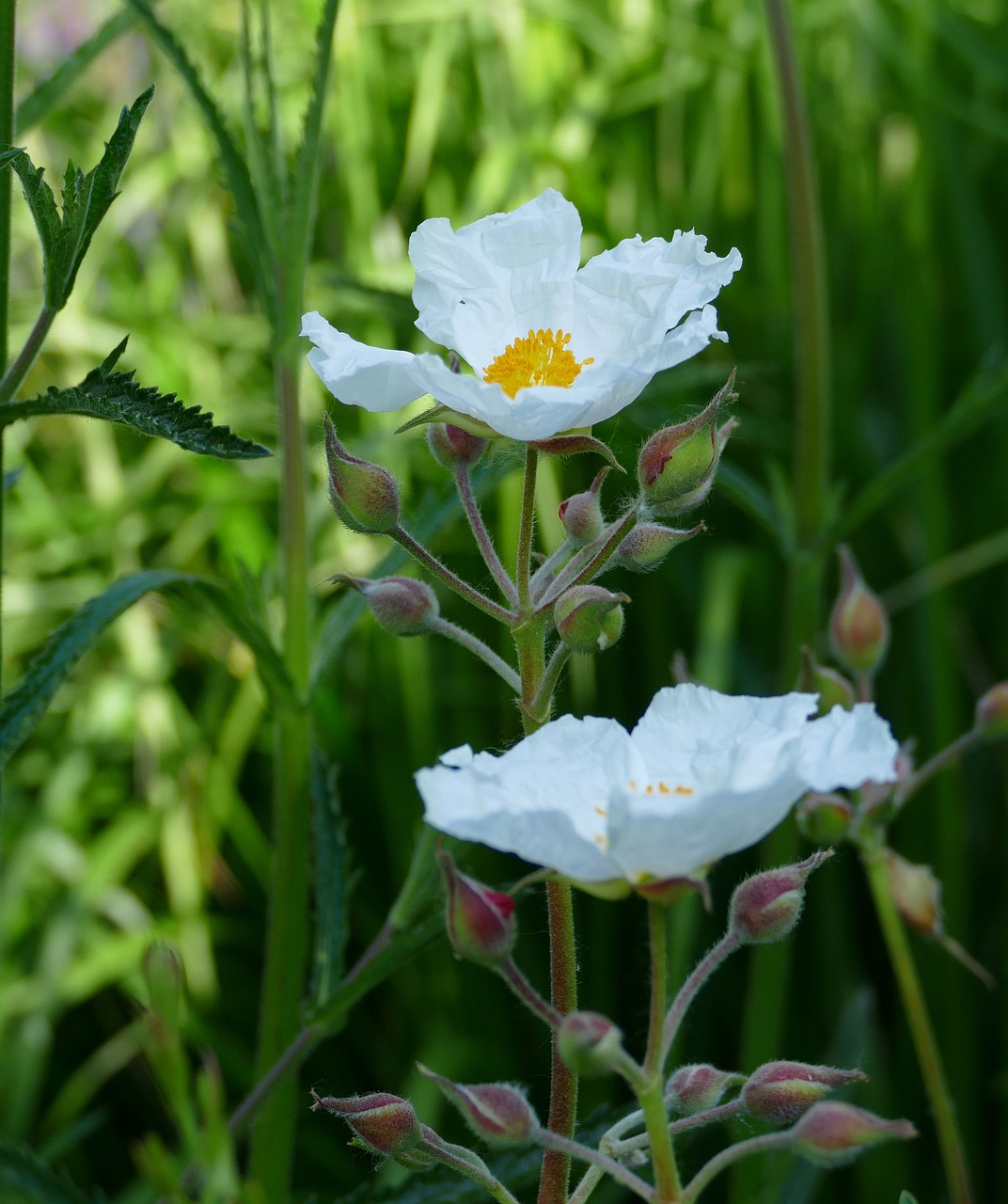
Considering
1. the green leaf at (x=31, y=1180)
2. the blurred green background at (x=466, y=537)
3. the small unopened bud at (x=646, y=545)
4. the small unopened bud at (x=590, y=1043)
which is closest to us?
the small unopened bud at (x=590, y=1043)

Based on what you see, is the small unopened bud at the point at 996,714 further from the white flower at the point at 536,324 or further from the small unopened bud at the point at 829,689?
the white flower at the point at 536,324

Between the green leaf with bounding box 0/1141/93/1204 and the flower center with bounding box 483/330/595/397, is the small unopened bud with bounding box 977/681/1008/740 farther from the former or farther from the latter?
the green leaf with bounding box 0/1141/93/1204

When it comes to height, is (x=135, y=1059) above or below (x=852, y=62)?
below

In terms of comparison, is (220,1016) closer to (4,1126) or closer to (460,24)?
(4,1126)

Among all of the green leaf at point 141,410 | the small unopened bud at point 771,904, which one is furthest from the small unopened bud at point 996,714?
the green leaf at point 141,410

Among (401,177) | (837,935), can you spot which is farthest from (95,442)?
(837,935)

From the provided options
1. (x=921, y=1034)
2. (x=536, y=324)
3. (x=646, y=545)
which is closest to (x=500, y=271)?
(x=536, y=324)

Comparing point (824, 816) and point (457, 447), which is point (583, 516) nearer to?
point (457, 447)
